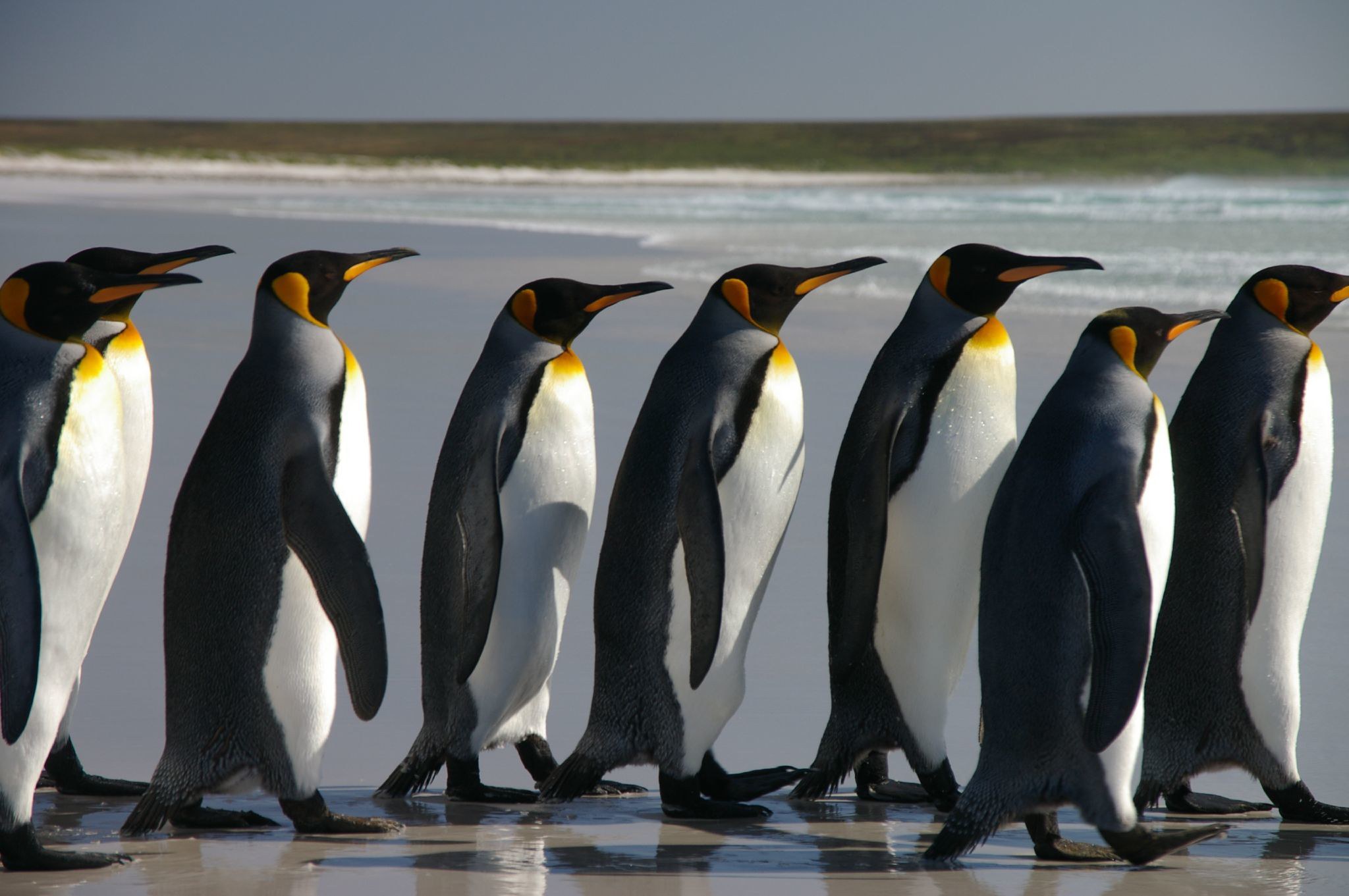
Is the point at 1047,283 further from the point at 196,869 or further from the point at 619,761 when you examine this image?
the point at 196,869

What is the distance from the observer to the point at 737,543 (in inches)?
141

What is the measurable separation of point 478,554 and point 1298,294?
1.97 meters

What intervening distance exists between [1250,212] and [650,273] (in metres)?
14.9

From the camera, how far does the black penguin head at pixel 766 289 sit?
3664 millimetres

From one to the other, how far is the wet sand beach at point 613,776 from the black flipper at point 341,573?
358 millimetres

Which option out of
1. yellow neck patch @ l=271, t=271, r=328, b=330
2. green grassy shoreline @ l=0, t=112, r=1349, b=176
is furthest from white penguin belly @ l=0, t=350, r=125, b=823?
green grassy shoreline @ l=0, t=112, r=1349, b=176

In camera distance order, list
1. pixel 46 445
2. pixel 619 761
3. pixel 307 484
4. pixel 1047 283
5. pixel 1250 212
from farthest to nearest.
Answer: pixel 1250 212
pixel 1047 283
pixel 619 761
pixel 307 484
pixel 46 445

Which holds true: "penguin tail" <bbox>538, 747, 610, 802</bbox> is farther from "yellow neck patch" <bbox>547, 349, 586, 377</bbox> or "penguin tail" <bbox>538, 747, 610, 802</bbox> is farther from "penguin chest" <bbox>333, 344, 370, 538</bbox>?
"yellow neck patch" <bbox>547, 349, 586, 377</bbox>

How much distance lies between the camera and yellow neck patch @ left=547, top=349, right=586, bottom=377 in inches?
147

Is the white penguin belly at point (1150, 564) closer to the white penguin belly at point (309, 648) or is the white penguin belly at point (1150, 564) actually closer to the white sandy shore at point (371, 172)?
the white penguin belly at point (309, 648)

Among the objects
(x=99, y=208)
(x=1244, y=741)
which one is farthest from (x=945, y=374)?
(x=99, y=208)

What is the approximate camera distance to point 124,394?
144 inches

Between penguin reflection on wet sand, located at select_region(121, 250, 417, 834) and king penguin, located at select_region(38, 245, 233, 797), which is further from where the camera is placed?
king penguin, located at select_region(38, 245, 233, 797)

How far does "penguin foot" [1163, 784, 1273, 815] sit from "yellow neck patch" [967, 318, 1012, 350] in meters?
1.08
